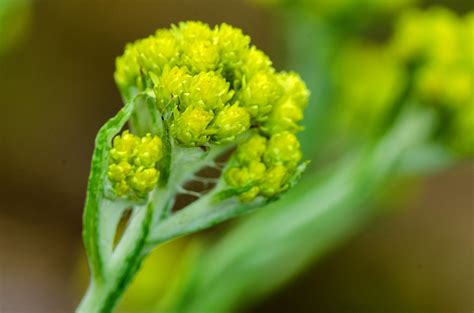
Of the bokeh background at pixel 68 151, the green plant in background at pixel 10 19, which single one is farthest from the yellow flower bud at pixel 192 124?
the bokeh background at pixel 68 151

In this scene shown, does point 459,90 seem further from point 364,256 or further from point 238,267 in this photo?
point 364,256

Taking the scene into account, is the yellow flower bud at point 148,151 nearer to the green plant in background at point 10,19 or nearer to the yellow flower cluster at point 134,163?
the yellow flower cluster at point 134,163

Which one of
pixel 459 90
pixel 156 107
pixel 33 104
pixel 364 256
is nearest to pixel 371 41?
pixel 364 256

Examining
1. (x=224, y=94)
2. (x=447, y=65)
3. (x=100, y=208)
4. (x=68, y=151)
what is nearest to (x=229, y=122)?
(x=224, y=94)

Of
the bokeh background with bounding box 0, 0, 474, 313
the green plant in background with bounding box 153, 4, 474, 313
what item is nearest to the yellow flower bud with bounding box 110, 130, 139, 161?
the green plant in background with bounding box 153, 4, 474, 313

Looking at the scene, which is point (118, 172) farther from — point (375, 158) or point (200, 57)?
point (375, 158)

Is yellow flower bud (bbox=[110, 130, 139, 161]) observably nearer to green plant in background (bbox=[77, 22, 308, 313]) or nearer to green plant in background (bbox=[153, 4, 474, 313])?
green plant in background (bbox=[77, 22, 308, 313])
